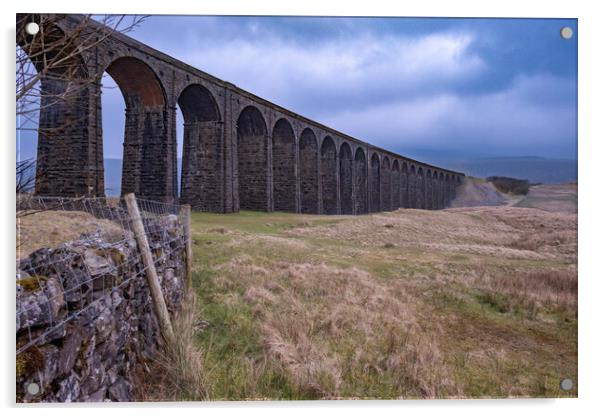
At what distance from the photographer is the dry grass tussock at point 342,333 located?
465 centimetres

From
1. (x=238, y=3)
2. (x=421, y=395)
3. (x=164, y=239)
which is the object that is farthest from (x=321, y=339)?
(x=238, y=3)

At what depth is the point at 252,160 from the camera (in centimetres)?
1686

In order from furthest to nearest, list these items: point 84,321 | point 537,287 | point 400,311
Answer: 1. point 400,311
2. point 537,287
3. point 84,321

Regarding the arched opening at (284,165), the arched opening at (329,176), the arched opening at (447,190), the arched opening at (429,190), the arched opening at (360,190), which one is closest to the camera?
the arched opening at (447,190)

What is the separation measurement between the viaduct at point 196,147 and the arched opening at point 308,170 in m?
0.07

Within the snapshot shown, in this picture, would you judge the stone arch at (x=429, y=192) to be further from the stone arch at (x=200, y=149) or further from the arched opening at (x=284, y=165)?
the arched opening at (x=284, y=165)

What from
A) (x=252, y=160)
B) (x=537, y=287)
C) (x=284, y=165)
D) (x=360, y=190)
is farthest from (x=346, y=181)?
(x=537, y=287)

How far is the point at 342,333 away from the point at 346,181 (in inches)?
620

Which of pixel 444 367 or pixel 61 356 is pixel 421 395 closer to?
pixel 444 367

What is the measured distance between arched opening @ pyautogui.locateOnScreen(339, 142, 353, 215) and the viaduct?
3.1 inches

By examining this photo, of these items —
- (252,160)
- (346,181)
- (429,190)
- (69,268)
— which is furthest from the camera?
(346,181)

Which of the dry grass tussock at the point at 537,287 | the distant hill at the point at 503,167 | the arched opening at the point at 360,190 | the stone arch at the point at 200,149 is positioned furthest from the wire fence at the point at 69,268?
the arched opening at the point at 360,190

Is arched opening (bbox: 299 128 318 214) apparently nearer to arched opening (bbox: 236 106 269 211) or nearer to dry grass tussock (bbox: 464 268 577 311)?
arched opening (bbox: 236 106 269 211)

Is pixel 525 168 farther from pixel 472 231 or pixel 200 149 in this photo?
pixel 200 149
